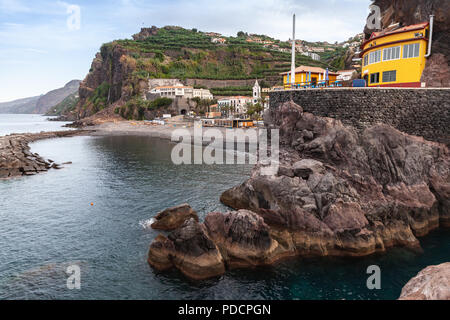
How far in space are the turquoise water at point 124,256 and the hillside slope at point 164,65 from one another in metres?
101

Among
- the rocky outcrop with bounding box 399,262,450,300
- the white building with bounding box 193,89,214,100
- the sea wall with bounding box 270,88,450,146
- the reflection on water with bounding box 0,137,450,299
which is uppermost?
the white building with bounding box 193,89,214,100

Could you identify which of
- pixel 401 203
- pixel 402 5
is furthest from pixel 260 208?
pixel 402 5

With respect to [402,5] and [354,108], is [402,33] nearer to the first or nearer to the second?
[402,5]

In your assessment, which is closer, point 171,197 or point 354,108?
point 354,108

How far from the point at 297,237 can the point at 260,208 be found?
386 cm

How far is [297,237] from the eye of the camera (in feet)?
62.1

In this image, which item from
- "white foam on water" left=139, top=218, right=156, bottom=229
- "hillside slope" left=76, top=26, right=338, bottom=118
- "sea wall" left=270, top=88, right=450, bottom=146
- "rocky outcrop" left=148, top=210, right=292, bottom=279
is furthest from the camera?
"hillside slope" left=76, top=26, right=338, bottom=118

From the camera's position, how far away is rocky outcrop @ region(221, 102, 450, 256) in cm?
1881

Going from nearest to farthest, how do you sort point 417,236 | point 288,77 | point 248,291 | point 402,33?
point 248,291 → point 417,236 → point 402,33 → point 288,77

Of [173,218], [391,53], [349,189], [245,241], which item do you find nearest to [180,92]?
[391,53]

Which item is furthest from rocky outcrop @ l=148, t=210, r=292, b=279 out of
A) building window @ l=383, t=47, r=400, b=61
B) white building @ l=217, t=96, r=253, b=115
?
white building @ l=217, t=96, r=253, b=115

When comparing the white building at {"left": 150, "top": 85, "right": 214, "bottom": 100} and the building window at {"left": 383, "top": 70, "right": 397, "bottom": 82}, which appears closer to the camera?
the building window at {"left": 383, "top": 70, "right": 397, "bottom": 82}

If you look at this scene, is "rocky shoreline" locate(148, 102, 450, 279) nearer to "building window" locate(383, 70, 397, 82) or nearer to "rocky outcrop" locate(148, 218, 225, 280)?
"rocky outcrop" locate(148, 218, 225, 280)
